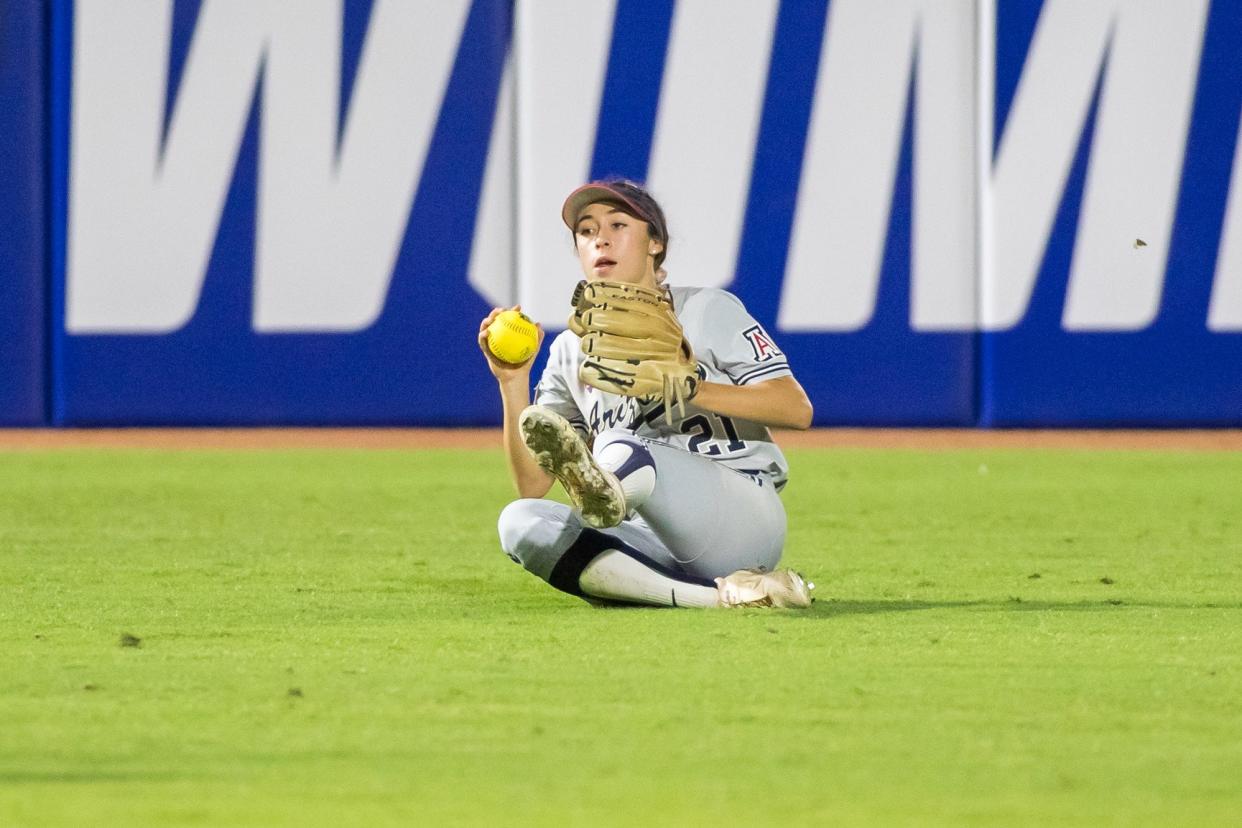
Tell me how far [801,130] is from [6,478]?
15.2 ft

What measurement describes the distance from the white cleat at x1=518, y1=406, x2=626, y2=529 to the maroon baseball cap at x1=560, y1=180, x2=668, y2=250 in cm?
65

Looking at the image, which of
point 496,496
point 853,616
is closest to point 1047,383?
point 496,496

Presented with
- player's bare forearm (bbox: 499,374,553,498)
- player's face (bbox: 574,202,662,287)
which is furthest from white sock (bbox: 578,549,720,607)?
player's face (bbox: 574,202,662,287)

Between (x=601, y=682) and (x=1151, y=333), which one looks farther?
(x=1151, y=333)

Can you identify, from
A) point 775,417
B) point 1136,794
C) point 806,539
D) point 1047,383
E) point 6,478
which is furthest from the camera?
point 1047,383

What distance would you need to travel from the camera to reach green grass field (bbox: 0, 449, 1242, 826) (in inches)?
113

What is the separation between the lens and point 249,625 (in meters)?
4.62

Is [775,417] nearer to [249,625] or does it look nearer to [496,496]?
[249,625]

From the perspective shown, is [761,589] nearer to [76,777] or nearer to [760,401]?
[760,401]

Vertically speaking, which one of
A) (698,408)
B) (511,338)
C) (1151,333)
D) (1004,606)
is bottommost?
(1151,333)

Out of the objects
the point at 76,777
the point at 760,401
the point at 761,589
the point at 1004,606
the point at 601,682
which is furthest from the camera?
the point at 1004,606

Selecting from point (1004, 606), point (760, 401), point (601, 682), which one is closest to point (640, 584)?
point (760, 401)

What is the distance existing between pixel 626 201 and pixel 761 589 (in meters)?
0.96

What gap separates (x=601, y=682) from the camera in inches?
148
